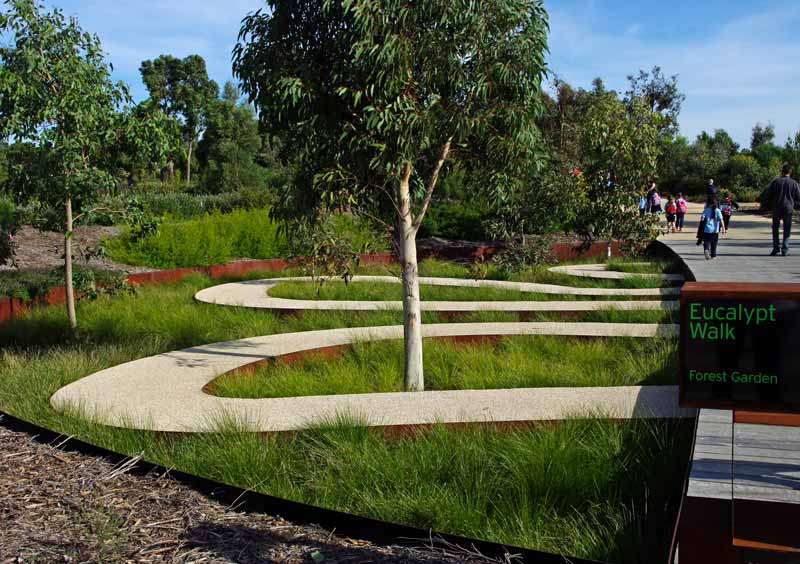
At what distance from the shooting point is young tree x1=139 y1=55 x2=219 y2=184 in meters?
56.9

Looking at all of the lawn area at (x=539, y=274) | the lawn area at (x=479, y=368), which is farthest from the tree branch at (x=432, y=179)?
the lawn area at (x=539, y=274)

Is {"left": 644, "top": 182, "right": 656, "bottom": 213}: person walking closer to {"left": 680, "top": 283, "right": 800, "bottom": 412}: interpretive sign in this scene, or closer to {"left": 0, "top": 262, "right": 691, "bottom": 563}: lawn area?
{"left": 0, "top": 262, "right": 691, "bottom": 563}: lawn area

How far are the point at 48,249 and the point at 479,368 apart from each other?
449 inches

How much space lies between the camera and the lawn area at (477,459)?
4008mm

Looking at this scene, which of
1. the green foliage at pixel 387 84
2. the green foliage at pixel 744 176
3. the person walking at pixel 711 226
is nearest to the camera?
the green foliage at pixel 387 84

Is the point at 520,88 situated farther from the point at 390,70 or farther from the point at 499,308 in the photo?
the point at 499,308

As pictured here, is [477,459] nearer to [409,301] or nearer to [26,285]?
[409,301]

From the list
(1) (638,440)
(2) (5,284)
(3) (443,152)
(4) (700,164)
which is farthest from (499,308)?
(4) (700,164)

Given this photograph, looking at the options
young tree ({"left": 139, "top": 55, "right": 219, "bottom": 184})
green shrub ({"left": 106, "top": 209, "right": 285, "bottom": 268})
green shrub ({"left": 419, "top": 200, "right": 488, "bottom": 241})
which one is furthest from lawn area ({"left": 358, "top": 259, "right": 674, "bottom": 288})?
young tree ({"left": 139, "top": 55, "right": 219, "bottom": 184})

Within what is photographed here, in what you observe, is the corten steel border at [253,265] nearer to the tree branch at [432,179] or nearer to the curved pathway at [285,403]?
the curved pathway at [285,403]

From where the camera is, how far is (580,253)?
18.7 metres

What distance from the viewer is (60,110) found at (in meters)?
9.00

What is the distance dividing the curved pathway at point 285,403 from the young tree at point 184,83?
5139 cm

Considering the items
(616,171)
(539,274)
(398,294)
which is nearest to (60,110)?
(398,294)
